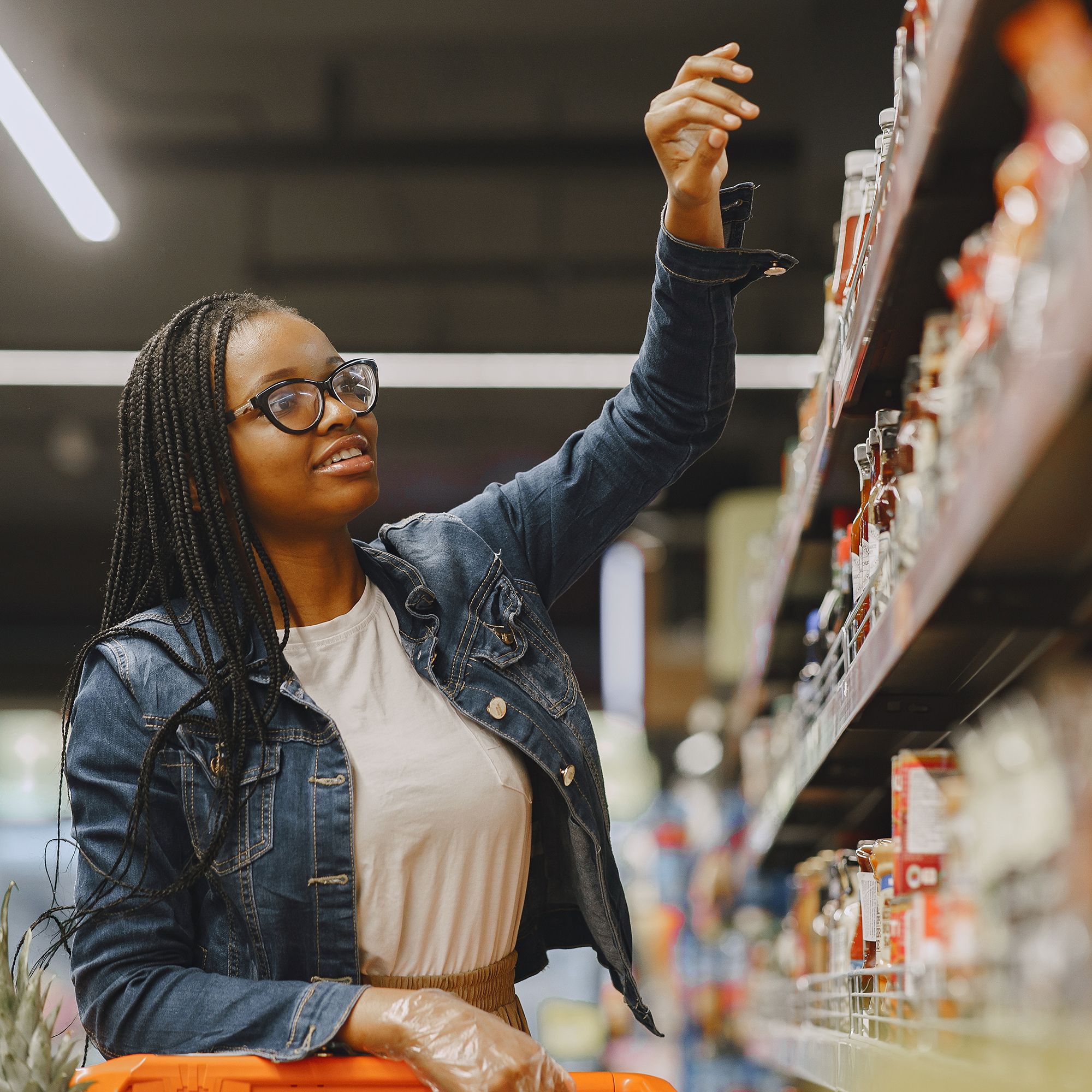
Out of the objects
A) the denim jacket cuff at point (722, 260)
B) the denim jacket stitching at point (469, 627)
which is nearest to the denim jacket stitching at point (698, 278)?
the denim jacket cuff at point (722, 260)

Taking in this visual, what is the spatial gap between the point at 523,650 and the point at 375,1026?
559 mm

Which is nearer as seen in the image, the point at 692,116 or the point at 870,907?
the point at 692,116

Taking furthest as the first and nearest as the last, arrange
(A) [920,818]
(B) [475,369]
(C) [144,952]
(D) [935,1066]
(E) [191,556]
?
(B) [475,369] < (E) [191,556] < (C) [144,952] < (A) [920,818] < (D) [935,1066]

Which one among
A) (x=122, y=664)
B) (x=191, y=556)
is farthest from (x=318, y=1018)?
(x=191, y=556)

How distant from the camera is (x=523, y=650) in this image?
1827mm

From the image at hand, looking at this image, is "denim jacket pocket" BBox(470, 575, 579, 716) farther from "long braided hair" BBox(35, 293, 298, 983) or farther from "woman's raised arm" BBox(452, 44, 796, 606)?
"long braided hair" BBox(35, 293, 298, 983)

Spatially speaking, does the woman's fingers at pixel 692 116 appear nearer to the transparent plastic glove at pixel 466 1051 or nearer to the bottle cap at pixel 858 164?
the bottle cap at pixel 858 164

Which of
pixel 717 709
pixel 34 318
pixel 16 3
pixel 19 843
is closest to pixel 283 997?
pixel 16 3

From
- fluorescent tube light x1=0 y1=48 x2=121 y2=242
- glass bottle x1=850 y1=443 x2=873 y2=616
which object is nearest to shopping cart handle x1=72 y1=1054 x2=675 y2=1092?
glass bottle x1=850 y1=443 x2=873 y2=616

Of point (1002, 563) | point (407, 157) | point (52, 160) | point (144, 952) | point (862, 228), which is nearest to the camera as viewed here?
point (1002, 563)

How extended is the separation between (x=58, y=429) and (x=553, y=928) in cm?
588

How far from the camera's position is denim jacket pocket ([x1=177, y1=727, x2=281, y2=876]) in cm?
163

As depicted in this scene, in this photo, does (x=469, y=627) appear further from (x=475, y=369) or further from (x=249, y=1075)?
(x=475, y=369)

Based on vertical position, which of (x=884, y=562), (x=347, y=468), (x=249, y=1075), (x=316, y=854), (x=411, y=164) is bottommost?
(x=249, y=1075)
